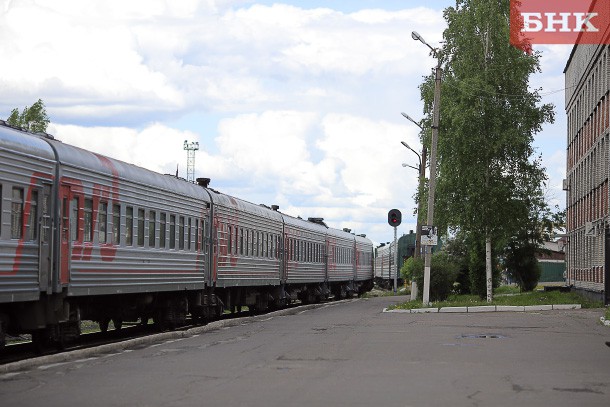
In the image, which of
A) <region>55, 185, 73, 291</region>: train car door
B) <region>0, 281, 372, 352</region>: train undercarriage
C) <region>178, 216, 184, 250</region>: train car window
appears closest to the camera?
<region>0, 281, 372, 352</region>: train undercarriage

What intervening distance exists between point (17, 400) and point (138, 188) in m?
11.3

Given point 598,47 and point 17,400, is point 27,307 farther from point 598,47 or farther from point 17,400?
point 598,47

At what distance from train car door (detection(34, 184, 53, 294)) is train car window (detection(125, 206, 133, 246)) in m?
4.21

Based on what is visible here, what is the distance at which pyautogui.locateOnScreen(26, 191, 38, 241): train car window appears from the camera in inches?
679

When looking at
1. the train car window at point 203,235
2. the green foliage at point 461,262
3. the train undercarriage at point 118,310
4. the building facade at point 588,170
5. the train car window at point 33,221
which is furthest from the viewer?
the green foliage at point 461,262

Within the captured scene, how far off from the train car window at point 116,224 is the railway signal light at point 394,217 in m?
31.2

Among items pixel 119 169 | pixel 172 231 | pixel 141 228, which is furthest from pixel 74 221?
pixel 172 231

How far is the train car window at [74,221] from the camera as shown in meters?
19.0

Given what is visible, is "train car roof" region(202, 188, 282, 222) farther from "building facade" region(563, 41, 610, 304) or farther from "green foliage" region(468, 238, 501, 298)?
"green foliage" region(468, 238, 501, 298)

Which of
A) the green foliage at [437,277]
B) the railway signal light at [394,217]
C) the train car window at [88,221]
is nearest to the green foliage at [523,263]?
the railway signal light at [394,217]

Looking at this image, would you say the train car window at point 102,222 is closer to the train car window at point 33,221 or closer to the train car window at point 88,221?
the train car window at point 88,221

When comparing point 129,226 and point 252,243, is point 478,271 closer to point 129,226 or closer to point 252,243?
point 252,243

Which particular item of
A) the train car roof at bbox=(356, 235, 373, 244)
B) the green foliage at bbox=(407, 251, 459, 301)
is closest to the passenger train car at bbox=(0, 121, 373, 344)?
the green foliage at bbox=(407, 251, 459, 301)

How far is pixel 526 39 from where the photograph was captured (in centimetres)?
4728
